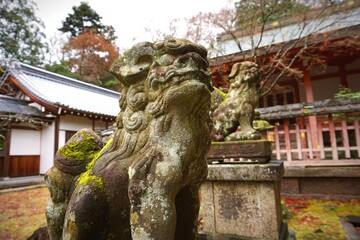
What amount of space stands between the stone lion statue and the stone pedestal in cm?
131

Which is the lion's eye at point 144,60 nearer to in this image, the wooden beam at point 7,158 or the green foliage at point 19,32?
the wooden beam at point 7,158

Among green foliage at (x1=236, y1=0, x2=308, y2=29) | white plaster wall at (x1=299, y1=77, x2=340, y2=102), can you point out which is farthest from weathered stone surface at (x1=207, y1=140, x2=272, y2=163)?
white plaster wall at (x1=299, y1=77, x2=340, y2=102)

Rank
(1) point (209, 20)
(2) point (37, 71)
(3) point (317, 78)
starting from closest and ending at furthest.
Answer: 1. (1) point (209, 20)
2. (3) point (317, 78)
3. (2) point (37, 71)

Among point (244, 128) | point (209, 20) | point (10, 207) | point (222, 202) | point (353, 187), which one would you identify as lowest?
point (10, 207)

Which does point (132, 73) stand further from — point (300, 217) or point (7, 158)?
point (7, 158)

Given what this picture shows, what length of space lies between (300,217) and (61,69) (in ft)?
83.0

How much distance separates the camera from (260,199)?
2.67 meters

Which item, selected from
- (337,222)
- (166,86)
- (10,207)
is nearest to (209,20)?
(337,222)

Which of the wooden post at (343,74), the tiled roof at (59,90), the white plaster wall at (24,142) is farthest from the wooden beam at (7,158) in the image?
the wooden post at (343,74)

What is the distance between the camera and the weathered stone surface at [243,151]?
2.76m

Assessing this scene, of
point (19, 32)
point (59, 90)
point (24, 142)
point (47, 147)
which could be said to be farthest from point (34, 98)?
point (19, 32)

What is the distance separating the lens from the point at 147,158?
132 centimetres

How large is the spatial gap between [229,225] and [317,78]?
10354 mm

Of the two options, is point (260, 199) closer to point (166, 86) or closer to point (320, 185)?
point (166, 86)
